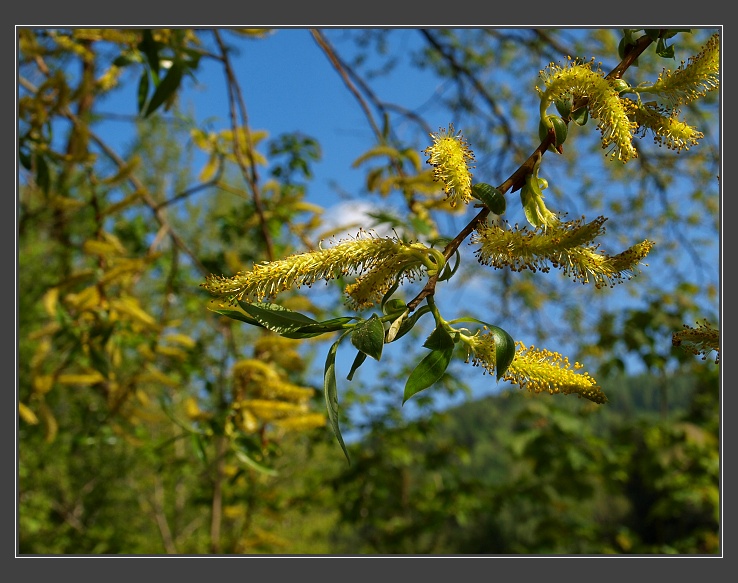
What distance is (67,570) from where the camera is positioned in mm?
1264

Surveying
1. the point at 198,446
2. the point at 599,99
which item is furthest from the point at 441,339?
the point at 198,446

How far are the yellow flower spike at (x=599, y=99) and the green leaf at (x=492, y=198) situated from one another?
81mm

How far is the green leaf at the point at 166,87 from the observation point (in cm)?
131

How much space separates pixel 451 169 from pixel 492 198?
0.15 ft

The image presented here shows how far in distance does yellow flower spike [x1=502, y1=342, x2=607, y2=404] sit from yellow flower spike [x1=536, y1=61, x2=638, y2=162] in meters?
0.16

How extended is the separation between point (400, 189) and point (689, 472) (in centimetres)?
187

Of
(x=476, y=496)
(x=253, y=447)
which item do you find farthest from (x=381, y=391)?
(x=253, y=447)

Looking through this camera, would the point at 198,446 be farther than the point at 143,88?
No

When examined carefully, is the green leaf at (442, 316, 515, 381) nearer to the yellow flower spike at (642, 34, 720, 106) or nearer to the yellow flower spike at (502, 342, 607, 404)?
the yellow flower spike at (502, 342, 607, 404)

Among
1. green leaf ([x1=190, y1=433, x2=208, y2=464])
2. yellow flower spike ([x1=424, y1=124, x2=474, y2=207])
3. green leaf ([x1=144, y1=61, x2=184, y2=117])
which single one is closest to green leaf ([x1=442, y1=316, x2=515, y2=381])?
yellow flower spike ([x1=424, y1=124, x2=474, y2=207])

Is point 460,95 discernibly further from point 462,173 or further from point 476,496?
point 462,173

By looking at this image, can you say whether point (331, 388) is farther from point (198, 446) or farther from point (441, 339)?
point (198, 446)

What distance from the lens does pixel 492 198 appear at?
0.49 meters

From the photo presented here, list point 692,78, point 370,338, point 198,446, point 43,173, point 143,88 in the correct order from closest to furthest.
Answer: point 370,338 < point 692,78 < point 198,446 < point 143,88 < point 43,173
